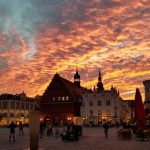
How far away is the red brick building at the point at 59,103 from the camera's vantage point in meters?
98.1

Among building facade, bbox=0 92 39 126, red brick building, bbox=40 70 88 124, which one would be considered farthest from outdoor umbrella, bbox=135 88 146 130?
building facade, bbox=0 92 39 126

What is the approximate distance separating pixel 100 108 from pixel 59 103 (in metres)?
13.2

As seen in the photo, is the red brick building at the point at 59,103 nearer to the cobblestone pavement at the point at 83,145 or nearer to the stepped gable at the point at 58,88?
the stepped gable at the point at 58,88

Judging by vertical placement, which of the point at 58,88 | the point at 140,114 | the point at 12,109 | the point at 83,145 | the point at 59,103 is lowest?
the point at 83,145

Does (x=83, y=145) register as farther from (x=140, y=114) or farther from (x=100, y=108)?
(x=100, y=108)

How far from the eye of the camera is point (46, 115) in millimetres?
100438

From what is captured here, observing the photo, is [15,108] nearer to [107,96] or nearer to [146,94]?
[107,96]

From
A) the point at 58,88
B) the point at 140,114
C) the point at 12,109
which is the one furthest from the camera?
the point at 12,109

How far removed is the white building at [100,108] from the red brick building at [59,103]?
3.01m

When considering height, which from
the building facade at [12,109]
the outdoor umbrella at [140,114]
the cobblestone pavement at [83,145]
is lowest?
the cobblestone pavement at [83,145]

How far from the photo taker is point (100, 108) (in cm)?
9962

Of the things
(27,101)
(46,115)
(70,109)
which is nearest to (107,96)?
(70,109)

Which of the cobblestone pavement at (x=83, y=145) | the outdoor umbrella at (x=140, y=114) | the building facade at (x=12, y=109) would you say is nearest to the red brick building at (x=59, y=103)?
the building facade at (x=12, y=109)

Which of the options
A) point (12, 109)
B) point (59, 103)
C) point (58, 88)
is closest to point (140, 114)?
point (59, 103)
